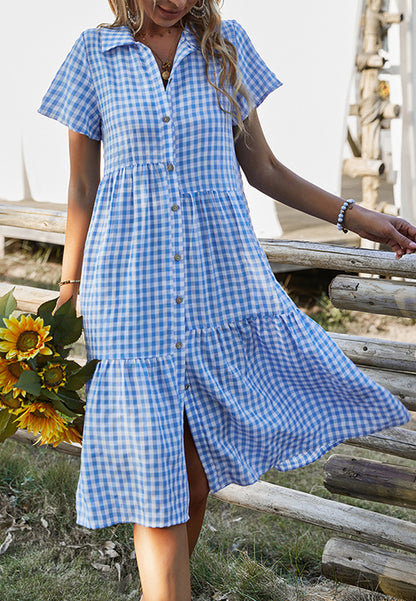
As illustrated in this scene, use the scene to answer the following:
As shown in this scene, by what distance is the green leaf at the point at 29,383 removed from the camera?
1936mm

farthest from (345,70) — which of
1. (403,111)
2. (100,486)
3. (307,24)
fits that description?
(100,486)

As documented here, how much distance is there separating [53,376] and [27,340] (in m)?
0.12

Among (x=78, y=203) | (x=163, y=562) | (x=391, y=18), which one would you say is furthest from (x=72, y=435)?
(x=391, y=18)

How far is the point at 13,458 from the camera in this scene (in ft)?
13.0

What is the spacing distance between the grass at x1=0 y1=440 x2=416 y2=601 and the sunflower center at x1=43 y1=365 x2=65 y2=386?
1322 mm

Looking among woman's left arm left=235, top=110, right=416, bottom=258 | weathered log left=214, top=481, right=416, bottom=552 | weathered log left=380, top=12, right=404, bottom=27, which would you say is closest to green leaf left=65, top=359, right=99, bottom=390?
woman's left arm left=235, top=110, right=416, bottom=258

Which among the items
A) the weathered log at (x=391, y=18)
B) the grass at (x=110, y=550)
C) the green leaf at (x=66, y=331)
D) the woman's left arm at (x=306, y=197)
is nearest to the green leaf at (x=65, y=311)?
the green leaf at (x=66, y=331)

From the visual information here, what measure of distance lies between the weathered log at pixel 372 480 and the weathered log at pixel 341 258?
2.58ft

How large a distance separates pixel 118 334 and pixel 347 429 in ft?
2.42

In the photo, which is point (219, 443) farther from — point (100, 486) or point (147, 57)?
point (147, 57)

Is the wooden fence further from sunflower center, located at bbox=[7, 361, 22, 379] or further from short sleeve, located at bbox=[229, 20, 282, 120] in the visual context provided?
sunflower center, located at bbox=[7, 361, 22, 379]

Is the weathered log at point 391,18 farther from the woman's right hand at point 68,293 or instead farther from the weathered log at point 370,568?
the woman's right hand at point 68,293

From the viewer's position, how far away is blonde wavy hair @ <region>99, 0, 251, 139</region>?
2121mm

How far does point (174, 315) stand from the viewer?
203 cm
